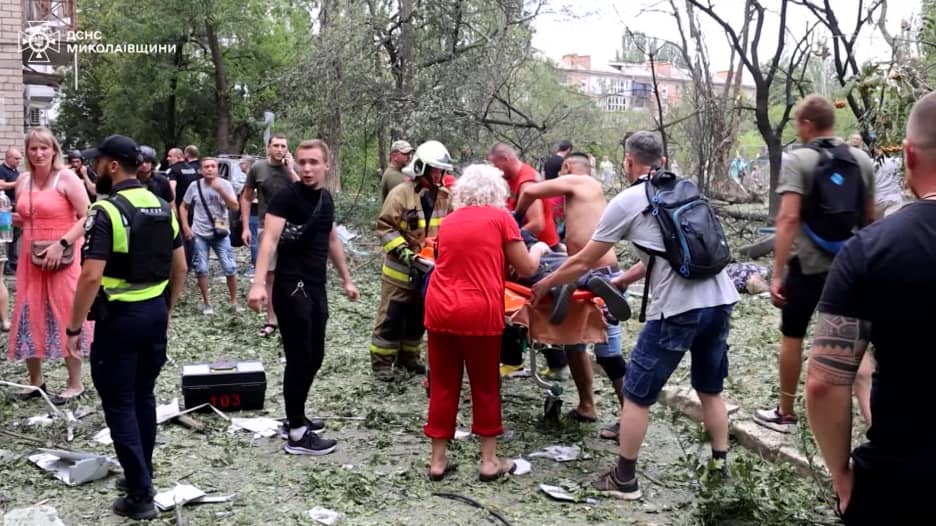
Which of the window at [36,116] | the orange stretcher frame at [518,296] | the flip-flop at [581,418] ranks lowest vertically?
the flip-flop at [581,418]

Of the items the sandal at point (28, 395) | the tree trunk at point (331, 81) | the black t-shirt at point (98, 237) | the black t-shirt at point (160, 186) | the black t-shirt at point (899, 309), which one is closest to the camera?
the black t-shirt at point (899, 309)

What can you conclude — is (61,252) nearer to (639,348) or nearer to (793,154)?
(639,348)

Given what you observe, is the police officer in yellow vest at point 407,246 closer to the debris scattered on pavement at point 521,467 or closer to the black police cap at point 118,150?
the debris scattered on pavement at point 521,467

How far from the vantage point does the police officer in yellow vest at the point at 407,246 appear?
256 inches

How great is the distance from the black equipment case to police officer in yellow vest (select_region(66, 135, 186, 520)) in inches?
66.0

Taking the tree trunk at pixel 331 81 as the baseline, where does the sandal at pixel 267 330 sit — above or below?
below

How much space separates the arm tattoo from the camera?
6.77 feet

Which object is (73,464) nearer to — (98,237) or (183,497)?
(183,497)

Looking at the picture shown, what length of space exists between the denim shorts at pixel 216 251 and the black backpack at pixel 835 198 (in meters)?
6.75

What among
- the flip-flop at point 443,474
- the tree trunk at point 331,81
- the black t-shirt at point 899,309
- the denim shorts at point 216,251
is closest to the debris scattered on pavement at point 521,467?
the flip-flop at point 443,474

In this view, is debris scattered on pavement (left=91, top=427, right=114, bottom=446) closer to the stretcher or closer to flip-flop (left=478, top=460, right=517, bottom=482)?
flip-flop (left=478, top=460, right=517, bottom=482)

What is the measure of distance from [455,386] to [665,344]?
118 cm

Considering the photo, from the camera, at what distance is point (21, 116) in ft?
54.1

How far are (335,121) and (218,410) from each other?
11.7 m
